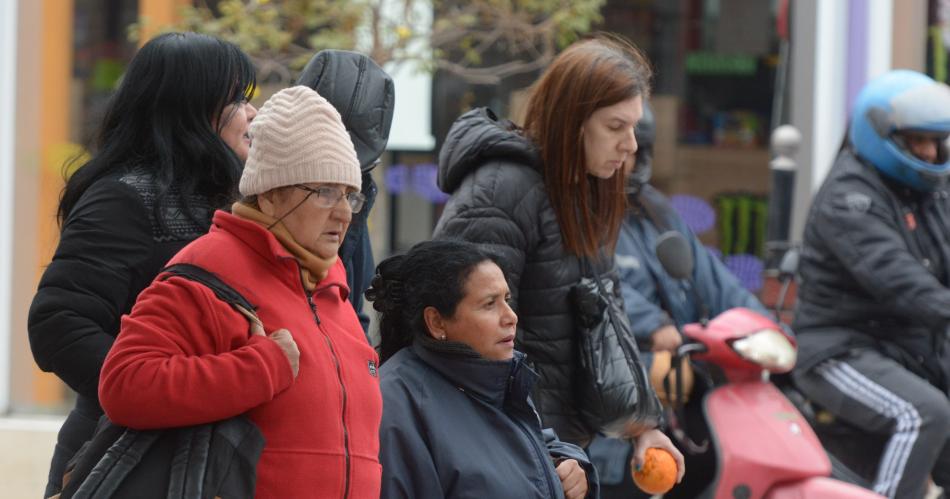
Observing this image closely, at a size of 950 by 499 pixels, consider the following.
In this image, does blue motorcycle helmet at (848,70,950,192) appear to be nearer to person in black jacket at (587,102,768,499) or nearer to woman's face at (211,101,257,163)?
person in black jacket at (587,102,768,499)

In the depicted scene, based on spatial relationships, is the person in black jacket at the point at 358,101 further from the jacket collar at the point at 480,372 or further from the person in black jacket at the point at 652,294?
the person in black jacket at the point at 652,294

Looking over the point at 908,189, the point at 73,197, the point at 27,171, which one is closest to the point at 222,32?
the point at 27,171

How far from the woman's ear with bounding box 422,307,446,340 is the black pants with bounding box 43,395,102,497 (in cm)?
72

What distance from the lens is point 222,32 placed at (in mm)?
8578

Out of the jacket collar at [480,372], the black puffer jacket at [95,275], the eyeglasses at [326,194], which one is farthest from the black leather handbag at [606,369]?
the eyeglasses at [326,194]

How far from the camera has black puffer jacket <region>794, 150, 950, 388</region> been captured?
545 cm

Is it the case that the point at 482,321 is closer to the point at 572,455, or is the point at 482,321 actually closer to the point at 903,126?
the point at 572,455

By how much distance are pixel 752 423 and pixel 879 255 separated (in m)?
0.78

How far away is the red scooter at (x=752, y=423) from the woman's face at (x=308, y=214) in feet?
7.82

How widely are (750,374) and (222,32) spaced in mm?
4348

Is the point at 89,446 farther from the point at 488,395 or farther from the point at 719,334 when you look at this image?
the point at 719,334

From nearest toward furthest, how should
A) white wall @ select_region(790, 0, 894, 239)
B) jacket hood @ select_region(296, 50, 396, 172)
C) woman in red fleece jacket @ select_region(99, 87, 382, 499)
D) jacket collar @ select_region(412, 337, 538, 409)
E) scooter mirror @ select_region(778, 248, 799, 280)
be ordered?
woman in red fleece jacket @ select_region(99, 87, 382, 499), jacket collar @ select_region(412, 337, 538, 409), jacket hood @ select_region(296, 50, 396, 172), scooter mirror @ select_region(778, 248, 799, 280), white wall @ select_region(790, 0, 894, 239)

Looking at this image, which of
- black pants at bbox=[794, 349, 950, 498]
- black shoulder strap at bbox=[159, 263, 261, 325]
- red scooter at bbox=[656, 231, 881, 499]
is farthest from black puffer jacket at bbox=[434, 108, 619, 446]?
black pants at bbox=[794, 349, 950, 498]

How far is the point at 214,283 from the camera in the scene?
2682mm
